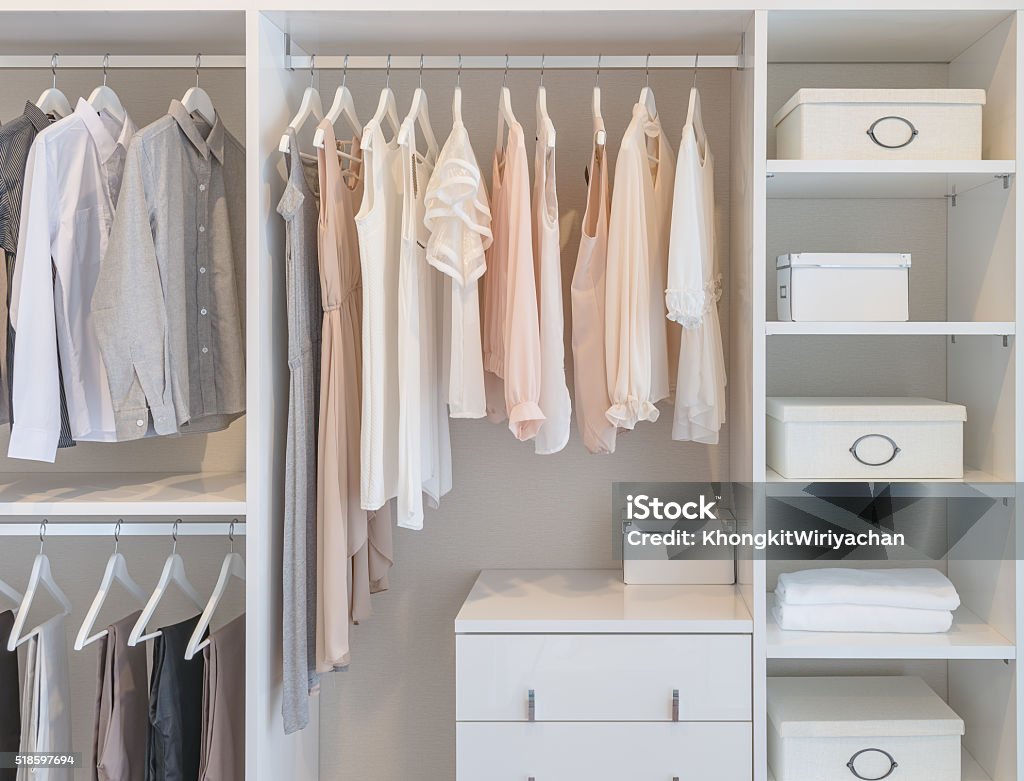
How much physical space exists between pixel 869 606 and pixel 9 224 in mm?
2067

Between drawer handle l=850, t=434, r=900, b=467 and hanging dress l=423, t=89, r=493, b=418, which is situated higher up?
hanging dress l=423, t=89, r=493, b=418

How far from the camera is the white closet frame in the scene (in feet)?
5.86

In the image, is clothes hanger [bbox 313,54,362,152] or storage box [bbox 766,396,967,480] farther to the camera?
storage box [bbox 766,396,967,480]

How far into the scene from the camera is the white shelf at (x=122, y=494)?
182 cm

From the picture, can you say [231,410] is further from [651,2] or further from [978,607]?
[978,607]

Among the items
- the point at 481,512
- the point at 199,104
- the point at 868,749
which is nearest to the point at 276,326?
the point at 199,104

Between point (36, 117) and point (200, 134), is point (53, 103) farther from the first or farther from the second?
point (200, 134)

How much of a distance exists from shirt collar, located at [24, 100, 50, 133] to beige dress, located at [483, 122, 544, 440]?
1009 mm

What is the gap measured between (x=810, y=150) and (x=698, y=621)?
3.52 ft

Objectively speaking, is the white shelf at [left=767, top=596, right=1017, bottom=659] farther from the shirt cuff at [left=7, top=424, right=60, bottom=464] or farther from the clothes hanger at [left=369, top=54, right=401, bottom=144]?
the shirt cuff at [left=7, top=424, right=60, bottom=464]

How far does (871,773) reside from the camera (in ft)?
6.18

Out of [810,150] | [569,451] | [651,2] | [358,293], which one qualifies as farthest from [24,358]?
[810,150]

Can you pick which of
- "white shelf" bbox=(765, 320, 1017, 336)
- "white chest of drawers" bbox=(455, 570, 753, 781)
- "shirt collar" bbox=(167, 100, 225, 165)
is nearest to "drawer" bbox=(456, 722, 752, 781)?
"white chest of drawers" bbox=(455, 570, 753, 781)

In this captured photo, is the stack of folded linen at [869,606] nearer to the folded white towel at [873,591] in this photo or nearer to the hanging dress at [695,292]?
the folded white towel at [873,591]
